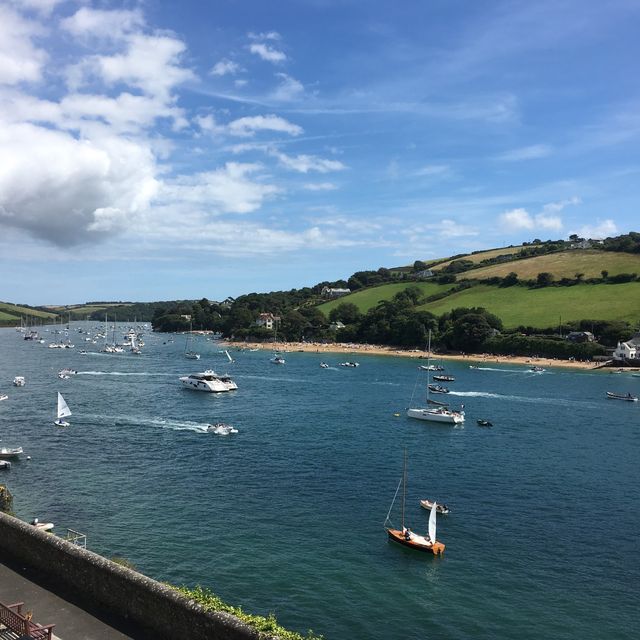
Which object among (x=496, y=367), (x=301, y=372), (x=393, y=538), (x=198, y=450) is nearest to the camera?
(x=393, y=538)

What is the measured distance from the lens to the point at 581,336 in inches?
6944

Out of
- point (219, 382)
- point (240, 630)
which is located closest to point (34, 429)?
point (219, 382)

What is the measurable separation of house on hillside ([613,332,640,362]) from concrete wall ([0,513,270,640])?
168 m

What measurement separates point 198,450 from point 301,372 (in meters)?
82.0

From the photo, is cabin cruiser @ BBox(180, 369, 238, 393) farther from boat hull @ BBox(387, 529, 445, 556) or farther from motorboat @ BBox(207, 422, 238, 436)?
boat hull @ BBox(387, 529, 445, 556)

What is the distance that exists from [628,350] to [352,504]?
142569 mm

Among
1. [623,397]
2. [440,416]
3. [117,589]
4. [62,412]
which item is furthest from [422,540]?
[623,397]

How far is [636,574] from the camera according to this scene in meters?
34.4

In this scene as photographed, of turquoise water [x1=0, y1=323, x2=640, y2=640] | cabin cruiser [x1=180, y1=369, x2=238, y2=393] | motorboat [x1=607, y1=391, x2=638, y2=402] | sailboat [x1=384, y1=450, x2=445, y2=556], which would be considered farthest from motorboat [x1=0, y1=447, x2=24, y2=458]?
motorboat [x1=607, y1=391, x2=638, y2=402]

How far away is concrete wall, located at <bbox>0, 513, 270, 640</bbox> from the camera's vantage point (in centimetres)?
1680

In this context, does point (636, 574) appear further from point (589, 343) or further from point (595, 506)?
point (589, 343)

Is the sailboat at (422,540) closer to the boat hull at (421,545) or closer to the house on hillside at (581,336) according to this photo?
the boat hull at (421,545)

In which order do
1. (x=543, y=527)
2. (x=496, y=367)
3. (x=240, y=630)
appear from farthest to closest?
(x=496, y=367), (x=543, y=527), (x=240, y=630)

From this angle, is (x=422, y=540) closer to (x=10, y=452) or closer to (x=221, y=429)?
(x=221, y=429)
